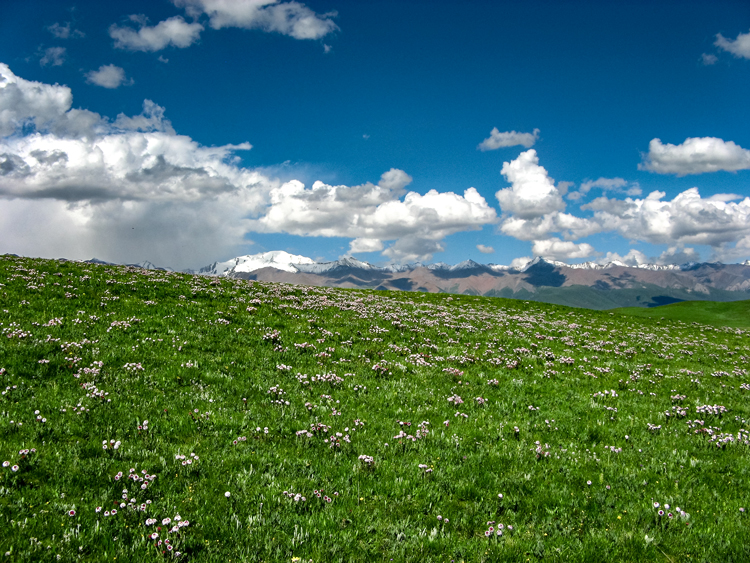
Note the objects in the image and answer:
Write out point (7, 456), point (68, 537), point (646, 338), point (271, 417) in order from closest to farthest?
1. point (68, 537)
2. point (7, 456)
3. point (271, 417)
4. point (646, 338)

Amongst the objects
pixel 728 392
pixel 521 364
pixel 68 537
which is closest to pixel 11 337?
pixel 68 537

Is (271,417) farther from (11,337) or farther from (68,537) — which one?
(11,337)

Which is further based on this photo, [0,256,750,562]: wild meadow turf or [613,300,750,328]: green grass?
[613,300,750,328]: green grass

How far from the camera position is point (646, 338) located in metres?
29.1

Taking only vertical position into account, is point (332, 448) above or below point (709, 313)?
below

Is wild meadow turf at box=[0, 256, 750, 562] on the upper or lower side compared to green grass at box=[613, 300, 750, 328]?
lower

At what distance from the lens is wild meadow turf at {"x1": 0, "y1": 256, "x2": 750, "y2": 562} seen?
6.05 metres

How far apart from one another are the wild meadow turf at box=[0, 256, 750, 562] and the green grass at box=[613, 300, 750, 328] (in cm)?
4352

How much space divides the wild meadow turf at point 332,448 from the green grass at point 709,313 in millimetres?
43515

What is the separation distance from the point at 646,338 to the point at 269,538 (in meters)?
32.1

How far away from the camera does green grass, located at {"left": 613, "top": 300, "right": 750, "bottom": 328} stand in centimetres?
5016

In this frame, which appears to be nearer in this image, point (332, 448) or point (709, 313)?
point (332, 448)

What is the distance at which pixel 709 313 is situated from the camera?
5516 centimetres

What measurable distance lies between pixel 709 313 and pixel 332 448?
67422 millimetres
